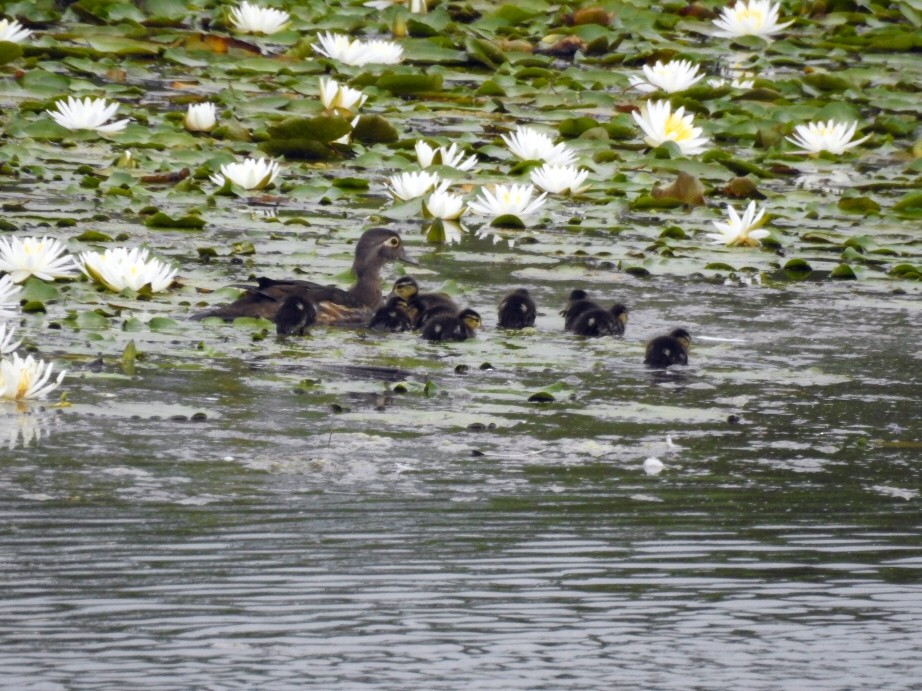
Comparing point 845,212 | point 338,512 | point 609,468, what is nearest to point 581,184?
point 845,212

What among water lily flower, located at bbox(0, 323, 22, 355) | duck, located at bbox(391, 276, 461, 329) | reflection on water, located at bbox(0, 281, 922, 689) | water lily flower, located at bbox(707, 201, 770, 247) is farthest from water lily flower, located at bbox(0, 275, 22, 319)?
water lily flower, located at bbox(707, 201, 770, 247)

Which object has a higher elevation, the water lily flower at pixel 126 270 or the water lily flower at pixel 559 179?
the water lily flower at pixel 559 179

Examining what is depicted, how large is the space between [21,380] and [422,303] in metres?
2.41

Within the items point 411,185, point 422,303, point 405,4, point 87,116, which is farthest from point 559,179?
point 405,4

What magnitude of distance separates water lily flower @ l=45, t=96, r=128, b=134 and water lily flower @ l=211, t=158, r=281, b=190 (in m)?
1.38

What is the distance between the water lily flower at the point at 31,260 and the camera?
26.7ft

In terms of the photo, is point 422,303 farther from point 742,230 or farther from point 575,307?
point 742,230

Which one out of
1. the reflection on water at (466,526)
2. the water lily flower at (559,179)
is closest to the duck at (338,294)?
→ the reflection on water at (466,526)

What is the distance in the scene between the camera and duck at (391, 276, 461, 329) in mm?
8078

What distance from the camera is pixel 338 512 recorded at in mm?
5168

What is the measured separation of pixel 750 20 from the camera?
53.6 ft

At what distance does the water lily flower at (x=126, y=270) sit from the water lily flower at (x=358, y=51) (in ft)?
21.0

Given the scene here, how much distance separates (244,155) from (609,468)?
6681 millimetres

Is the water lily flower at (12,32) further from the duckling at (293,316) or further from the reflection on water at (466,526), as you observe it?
the reflection on water at (466,526)
